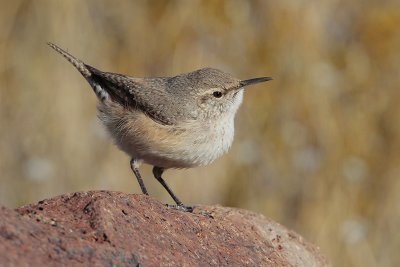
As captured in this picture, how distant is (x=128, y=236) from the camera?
364 cm

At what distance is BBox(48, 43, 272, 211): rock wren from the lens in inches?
221

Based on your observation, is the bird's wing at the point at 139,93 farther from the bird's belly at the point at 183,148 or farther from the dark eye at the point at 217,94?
the dark eye at the point at 217,94

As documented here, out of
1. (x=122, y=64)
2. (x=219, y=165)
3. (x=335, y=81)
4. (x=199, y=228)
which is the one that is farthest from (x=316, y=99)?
(x=199, y=228)

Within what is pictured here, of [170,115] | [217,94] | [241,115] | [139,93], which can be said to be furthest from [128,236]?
[241,115]

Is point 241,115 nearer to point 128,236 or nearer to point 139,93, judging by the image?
point 139,93

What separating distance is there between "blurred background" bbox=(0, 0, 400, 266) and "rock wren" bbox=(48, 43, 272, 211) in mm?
2918

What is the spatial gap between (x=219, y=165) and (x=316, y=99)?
1.35 meters

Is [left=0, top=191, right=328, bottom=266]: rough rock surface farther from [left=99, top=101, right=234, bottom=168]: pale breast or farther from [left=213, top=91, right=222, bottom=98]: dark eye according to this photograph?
[left=213, top=91, right=222, bottom=98]: dark eye

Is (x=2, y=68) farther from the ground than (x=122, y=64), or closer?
closer

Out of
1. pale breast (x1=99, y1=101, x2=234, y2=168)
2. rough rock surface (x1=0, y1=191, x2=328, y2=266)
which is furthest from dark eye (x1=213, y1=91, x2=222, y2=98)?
rough rock surface (x1=0, y1=191, x2=328, y2=266)

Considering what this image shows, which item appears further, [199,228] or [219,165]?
[219,165]

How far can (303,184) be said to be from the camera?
923 cm

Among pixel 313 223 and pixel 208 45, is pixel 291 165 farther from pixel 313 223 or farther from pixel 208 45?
pixel 208 45

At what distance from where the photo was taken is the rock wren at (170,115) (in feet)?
18.4
